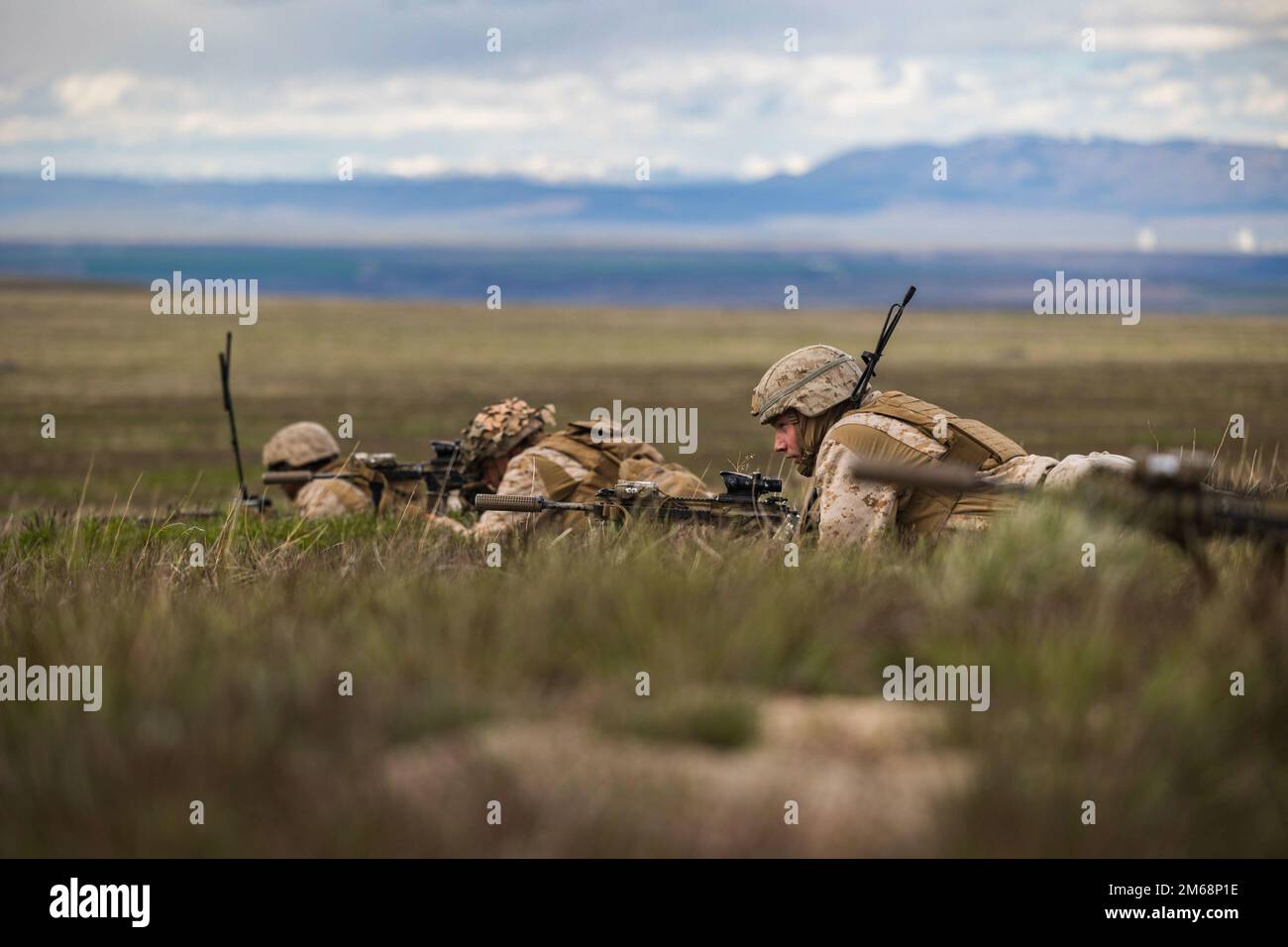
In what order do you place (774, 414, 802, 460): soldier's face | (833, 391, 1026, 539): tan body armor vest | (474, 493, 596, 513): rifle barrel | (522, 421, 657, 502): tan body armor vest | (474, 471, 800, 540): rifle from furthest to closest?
(522, 421, 657, 502): tan body armor vest < (474, 493, 596, 513): rifle barrel < (774, 414, 802, 460): soldier's face < (474, 471, 800, 540): rifle < (833, 391, 1026, 539): tan body armor vest

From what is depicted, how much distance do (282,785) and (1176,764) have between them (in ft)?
8.05

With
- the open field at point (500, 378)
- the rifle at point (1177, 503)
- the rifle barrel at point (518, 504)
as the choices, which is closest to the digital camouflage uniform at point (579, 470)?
the rifle barrel at point (518, 504)

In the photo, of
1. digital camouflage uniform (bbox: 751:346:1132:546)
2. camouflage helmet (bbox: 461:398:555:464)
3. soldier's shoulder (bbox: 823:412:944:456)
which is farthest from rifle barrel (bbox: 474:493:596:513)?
camouflage helmet (bbox: 461:398:555:464)

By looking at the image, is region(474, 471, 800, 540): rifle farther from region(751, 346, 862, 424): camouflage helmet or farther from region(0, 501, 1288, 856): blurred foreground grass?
region(0, 501, 1288, 856): blurred foreground grass

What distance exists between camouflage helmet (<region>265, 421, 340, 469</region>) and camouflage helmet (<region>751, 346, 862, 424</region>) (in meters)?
6.56

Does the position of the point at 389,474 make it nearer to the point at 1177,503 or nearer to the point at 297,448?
the point at 297,448

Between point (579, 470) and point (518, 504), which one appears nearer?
point (518, 504)

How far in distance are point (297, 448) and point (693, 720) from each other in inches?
401

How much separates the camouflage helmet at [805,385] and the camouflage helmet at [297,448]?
6.56m

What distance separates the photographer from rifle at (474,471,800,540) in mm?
8344

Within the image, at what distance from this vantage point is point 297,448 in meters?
14.0

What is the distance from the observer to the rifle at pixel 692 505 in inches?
328

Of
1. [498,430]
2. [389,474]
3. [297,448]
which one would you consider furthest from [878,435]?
[297,448]
